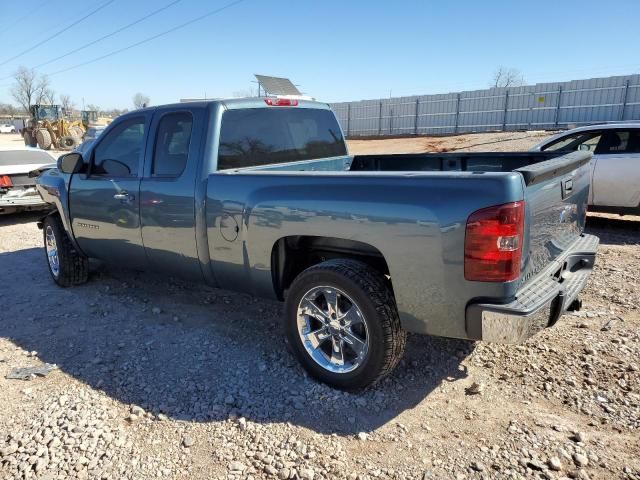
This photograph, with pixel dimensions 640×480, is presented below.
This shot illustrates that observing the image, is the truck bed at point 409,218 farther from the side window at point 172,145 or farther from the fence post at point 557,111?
the fence post at point 557,111

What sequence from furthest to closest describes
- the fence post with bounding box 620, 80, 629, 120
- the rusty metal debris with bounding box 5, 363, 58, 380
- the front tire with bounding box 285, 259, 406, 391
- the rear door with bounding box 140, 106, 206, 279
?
1. the fence post with bounding box 620, 80, 629, 120
2. the rear door with bounding box 140, 106, 206, 279
3. the rusty metal debris with bounding box 5, 363, 58, 380
4. the front tire with bounding box 285, 259, 406, 391

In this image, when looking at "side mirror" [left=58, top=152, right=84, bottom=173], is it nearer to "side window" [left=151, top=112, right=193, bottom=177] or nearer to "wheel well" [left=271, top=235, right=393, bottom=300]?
"side window" [left=151, top=112, right=193, bottom=177]

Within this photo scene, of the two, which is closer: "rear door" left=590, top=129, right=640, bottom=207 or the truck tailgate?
the truck tailgate

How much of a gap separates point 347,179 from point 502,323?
120 centimetres

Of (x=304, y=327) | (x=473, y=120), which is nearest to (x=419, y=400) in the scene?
(x=304, y=327)

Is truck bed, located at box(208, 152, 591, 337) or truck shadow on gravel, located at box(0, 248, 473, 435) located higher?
truck bed, located at box(208, 152, 591, 337)

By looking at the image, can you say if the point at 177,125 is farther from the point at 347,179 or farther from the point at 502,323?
the point at 502,323

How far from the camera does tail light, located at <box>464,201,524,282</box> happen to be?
2529mm

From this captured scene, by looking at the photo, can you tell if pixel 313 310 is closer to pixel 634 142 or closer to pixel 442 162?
pixel 442 162

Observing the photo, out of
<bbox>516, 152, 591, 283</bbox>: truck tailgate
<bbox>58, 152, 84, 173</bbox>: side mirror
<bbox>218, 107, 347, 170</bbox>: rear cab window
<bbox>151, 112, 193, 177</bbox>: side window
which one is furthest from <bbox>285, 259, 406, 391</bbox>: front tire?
<bbox>58, 152, 84, 173</bbox>: side mirror

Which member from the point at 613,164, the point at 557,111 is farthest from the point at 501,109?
the point at 613,164

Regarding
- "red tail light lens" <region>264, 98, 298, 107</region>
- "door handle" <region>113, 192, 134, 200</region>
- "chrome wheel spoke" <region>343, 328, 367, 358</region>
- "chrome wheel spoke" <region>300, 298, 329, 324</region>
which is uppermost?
"red tail light lens" <region>264, 98, 298, 107</region>

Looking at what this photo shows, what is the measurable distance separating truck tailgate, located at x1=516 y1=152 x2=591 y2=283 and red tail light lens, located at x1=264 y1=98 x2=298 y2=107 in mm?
2305

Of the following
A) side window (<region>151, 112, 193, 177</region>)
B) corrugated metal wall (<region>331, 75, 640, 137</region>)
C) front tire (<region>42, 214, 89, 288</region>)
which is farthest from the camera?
corrugated metal wall (<region>331, 75, 640, 137</region>)
